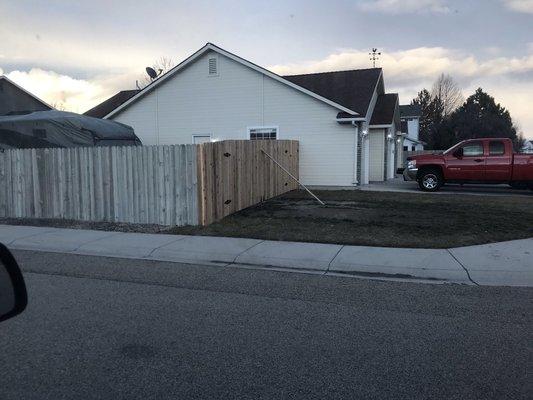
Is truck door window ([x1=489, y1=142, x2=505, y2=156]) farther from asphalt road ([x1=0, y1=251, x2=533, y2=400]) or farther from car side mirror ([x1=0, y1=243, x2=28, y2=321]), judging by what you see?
car side mirror ([x1=0, y1=243, x2=28, y2=321])

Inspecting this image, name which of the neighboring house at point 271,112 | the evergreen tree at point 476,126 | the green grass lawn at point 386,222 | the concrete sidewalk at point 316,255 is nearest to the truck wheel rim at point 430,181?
the neighboring house at point 271,112

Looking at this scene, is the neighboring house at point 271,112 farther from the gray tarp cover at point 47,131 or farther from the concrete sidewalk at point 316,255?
the concrete sidewalk at point 316,255

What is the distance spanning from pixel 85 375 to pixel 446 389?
9.44 feet

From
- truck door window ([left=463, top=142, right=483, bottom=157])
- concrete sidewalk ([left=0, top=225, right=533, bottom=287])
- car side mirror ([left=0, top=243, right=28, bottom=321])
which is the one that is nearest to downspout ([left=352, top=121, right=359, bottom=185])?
truck door window ([left=463, top=142, right=483, bottom=157])

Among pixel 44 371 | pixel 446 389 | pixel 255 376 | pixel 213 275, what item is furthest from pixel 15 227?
pixel 446 389

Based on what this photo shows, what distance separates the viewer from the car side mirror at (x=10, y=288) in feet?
7.16

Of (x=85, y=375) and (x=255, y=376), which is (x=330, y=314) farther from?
(x=85, y=375)

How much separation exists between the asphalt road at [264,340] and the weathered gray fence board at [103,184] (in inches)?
177

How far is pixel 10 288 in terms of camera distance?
7.29ft

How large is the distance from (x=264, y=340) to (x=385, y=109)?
21.4 m

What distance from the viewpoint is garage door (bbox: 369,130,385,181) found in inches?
934

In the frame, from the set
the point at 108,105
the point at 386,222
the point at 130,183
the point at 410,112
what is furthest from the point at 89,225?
the point at 410,112

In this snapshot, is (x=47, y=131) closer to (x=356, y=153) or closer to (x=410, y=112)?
(x=356, y=153)

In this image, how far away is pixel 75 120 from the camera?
17406 millimetres
